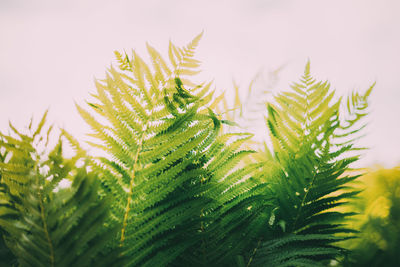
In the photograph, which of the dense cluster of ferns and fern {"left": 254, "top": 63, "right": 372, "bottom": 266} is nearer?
the dense cluster of ferns

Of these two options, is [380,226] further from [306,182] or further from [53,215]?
[53,215]

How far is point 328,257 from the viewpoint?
21.5 inches

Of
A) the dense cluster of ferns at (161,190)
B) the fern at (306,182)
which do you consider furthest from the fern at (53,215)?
the fern at (306,182)

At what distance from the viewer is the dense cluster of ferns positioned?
34 cm

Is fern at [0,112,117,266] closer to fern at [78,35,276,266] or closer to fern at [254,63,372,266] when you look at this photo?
fern at [78,35,276,266]

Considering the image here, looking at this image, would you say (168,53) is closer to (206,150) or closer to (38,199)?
(206,150)

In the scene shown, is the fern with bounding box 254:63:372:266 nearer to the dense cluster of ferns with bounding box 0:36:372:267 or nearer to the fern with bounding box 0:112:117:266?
the dense cluster of ferns with bounding box 0:36:372:267

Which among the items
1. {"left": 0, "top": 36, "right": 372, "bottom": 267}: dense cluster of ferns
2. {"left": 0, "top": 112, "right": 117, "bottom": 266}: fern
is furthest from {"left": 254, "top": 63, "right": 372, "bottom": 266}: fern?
{"left": 0, "top": 112, "right": 117, "bottom": 266}: fern

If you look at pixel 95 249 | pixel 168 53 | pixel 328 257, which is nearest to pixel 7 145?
pixel 95 249

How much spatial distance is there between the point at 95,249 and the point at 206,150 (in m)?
0.27

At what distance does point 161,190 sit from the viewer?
16.7 inches

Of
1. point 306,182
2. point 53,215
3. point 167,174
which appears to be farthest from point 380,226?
point 53,215

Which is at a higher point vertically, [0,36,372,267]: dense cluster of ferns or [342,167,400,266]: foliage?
[0,36,372,267]: dense cluster of ferns

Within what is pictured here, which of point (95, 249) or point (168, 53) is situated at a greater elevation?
point (168, 53)
